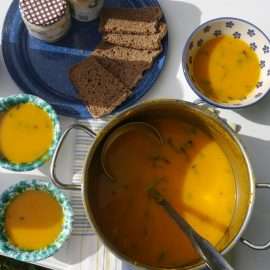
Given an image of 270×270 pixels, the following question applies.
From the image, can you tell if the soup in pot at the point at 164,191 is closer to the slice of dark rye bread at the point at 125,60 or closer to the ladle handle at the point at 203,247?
the ladle handle at the point at 203,247

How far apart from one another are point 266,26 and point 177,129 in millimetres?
332

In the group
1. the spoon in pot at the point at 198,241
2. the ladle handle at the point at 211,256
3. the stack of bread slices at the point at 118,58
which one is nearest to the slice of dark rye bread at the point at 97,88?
the stack of bread slices at the point at 118,58

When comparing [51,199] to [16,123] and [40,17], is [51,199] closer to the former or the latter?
[16,123]

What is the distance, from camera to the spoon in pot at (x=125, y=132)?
3.42 ft

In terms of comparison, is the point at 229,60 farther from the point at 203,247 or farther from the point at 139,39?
the point at 203,247

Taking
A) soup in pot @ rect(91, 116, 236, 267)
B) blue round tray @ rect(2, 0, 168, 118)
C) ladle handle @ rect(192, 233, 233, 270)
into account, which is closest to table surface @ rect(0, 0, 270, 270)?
blue round tray @ rect(2, 0, 168, 118)

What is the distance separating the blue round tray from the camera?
1.21m

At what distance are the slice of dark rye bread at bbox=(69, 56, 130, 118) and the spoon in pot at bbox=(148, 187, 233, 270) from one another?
0.22 metres

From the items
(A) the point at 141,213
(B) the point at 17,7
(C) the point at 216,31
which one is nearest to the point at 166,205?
(A) the point at 141,213

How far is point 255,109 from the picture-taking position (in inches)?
48.1

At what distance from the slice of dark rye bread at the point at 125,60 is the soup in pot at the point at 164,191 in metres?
0.16

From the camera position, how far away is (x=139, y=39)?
48.3 inches

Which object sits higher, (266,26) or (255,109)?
(266,26)

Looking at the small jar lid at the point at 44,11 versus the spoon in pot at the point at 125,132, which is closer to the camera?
the spoon in pot at the point at 125,132
